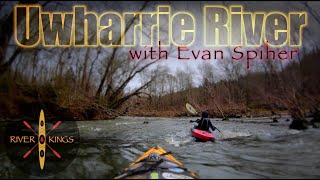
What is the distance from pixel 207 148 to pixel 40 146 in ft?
13.5

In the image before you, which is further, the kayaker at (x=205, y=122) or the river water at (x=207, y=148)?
the kayaker at (x=205, y=122)

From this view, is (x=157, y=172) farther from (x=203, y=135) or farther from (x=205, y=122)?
(x=205, y=122)

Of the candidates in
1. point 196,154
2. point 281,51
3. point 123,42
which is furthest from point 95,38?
point 281,51

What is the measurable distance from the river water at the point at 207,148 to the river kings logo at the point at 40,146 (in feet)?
0.69

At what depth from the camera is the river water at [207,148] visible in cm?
618

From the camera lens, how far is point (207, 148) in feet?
26.7

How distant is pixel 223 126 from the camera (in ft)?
31.5

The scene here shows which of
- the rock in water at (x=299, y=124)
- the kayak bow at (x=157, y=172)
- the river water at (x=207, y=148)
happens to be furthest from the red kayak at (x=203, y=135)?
the kayak bow at (x=157, y=172)

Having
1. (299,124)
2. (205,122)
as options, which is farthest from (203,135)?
(299,124)

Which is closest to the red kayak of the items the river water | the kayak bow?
the river water

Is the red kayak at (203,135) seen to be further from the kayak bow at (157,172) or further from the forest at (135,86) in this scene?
the kayak bow at (157,172)

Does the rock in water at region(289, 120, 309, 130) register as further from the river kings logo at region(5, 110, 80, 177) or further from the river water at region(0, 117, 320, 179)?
the river kings logo at region(5, 110, 80, 177)

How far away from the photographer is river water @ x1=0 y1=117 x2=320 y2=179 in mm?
6176

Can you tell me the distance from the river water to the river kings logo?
21 cm
